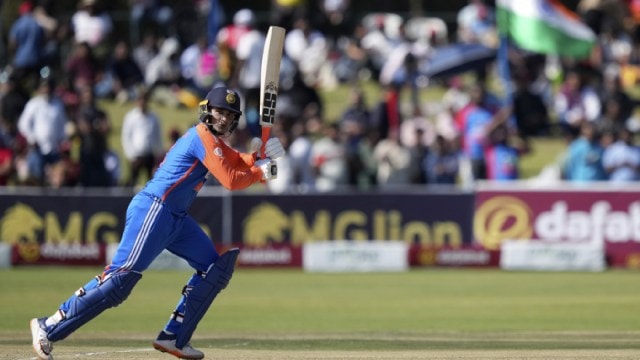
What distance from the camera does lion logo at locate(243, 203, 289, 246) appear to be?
1917 cm

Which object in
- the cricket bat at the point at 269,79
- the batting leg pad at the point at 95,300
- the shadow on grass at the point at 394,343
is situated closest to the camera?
the batting leg pad at the point at 95,300

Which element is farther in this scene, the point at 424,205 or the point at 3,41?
the point at 3,41

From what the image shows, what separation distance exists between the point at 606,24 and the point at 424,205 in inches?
300

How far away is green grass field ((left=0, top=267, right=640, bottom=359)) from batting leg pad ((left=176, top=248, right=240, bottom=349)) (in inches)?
30.7

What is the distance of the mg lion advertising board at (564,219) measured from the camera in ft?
62.1

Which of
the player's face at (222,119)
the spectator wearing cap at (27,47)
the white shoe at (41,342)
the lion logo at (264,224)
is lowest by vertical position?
the white shoe at (41,342)

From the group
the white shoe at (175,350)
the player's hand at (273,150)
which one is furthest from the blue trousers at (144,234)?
the player's hand at (273,150)

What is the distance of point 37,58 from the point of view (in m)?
21.7

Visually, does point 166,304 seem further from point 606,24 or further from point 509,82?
point 606,24

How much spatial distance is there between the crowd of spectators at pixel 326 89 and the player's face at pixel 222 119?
9.93 meters

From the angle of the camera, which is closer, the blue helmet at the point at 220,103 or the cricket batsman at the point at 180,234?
the cricket batsman at the point at 180,234

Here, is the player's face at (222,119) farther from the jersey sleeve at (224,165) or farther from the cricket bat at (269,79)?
the cricket bat at (269,79)

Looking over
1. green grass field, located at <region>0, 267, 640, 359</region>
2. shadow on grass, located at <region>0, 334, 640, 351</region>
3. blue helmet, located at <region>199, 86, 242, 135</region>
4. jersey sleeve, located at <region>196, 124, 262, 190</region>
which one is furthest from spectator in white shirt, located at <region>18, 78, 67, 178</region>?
jersey sleeve, located at <region>196, 124, 262, 190</region>

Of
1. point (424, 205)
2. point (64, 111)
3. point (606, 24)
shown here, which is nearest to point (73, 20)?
point (64, 111)
